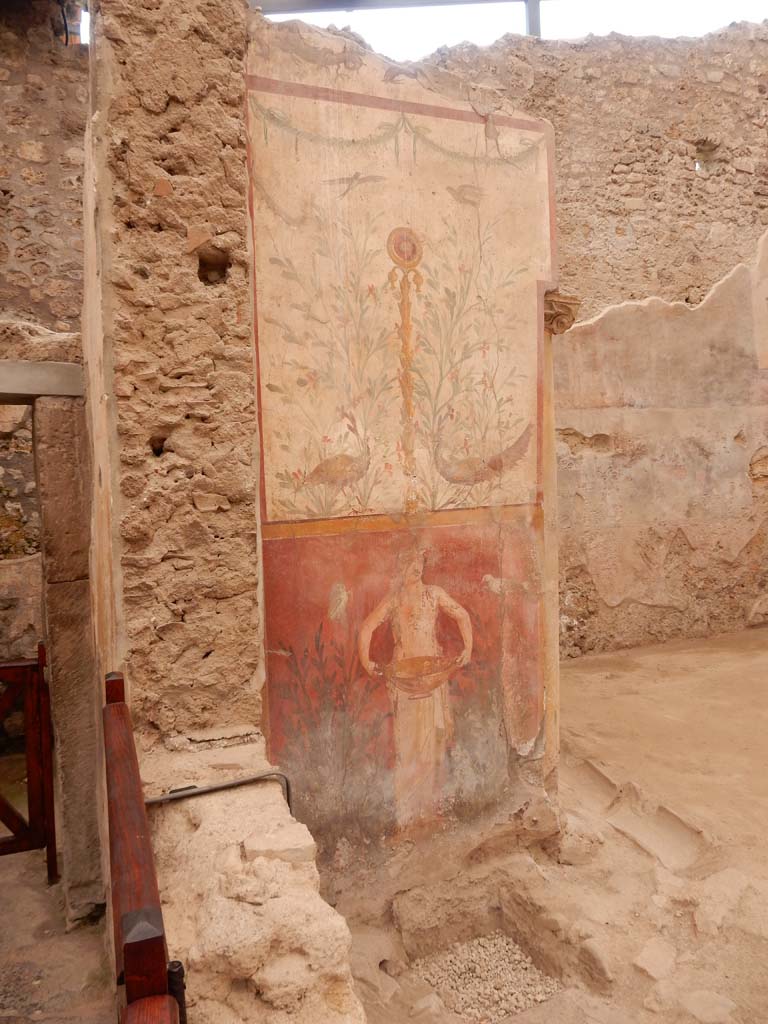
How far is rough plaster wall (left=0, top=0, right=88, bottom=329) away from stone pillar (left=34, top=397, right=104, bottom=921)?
2482 millimetres

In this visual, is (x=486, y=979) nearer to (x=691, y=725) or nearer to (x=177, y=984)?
(x=177, y=984)

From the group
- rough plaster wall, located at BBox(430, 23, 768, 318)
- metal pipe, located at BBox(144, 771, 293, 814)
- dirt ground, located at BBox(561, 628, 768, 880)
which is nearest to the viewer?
metal pipe, located at BBox(144, 771, 293, 814)

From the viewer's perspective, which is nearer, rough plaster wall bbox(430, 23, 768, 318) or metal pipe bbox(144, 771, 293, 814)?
metal pipe bbox(144, 771, 293, 814)

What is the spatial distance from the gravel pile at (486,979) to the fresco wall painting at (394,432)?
1.42 feet

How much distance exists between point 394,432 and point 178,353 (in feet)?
2.68

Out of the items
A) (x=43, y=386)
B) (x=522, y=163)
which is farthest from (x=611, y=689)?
(x=43, y=386)

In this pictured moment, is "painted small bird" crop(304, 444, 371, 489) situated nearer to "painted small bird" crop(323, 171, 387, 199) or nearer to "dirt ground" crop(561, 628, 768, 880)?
"painted small bird" crop(323, 171, 387, 199)

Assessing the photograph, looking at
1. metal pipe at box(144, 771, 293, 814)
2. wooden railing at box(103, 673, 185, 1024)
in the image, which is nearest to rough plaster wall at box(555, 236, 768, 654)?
metal pipe at box(144, 771, 293, 814)

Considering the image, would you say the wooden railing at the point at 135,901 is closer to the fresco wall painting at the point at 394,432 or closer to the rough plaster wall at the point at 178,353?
the rough plaster wall at the point at 178,353

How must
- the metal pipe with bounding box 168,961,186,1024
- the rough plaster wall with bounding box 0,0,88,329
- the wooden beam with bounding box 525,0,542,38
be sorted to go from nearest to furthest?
the metal pipe with bounding box 168,961,186,1024 → the rough plaster wall with bounding box 0,0,88,329 → the wooden beam with bounding box 525,0,542,38

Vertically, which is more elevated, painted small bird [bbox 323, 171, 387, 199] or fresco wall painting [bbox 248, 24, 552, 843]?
painted small bird [bbox 323, 171, 387, 199]

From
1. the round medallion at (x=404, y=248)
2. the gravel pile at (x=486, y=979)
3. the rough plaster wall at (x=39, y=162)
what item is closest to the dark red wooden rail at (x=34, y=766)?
the gravel pile at (x=486, y=979)

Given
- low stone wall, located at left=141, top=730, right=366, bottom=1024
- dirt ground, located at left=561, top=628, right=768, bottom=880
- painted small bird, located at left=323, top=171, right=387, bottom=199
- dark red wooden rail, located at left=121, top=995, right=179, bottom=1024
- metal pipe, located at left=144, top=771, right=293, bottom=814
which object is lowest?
dirt ground, located at left=561, top=628, right=768, bottom=880

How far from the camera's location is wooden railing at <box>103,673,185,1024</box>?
91cm
